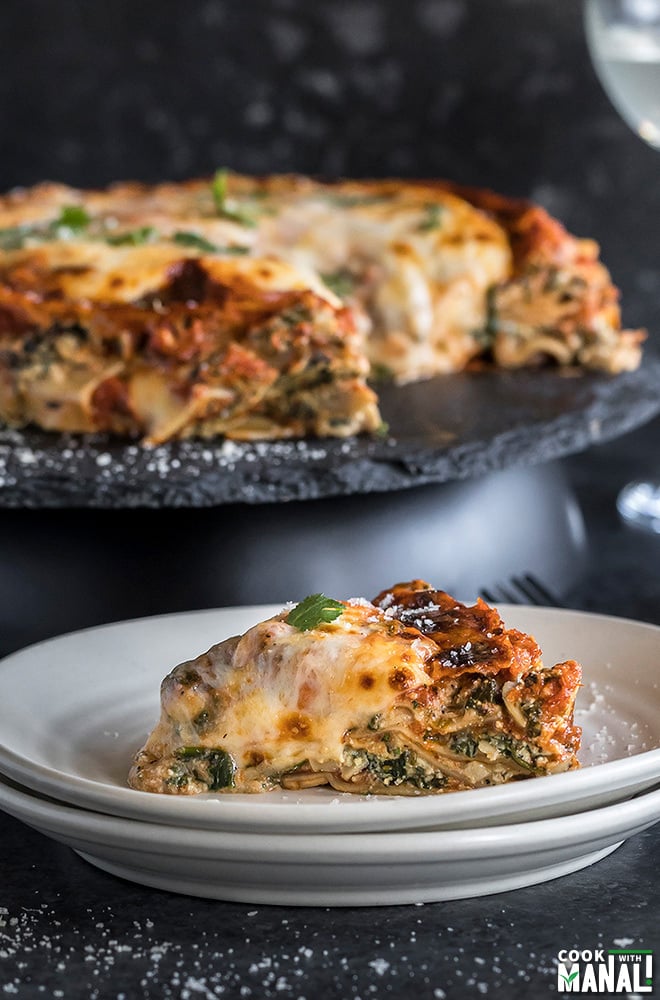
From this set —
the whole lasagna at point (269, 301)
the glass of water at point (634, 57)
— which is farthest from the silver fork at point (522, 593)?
the glass of water at point (634, 57)

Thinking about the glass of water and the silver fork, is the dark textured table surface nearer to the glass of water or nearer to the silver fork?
the silver fork

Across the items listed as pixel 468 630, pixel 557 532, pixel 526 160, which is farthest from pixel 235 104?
pixel 468 630

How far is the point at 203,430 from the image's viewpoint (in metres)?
2.83

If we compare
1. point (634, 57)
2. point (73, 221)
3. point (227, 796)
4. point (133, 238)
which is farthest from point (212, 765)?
point (634, 57)

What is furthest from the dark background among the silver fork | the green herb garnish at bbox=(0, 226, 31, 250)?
the silver fork

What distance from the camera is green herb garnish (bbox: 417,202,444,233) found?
135 inches

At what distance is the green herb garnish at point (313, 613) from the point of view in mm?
1647

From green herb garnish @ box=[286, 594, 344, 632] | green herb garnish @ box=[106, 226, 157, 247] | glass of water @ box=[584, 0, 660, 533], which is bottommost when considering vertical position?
green herb garnish @ box=[106, 226, 157, 247]

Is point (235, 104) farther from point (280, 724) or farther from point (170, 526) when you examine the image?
point (280, 724)

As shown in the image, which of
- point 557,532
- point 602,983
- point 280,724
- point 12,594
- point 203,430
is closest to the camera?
point 602,983

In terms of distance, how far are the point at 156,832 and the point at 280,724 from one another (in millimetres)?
196

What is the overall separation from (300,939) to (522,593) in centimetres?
140

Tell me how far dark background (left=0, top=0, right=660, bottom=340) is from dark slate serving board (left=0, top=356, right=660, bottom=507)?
185 centimetres

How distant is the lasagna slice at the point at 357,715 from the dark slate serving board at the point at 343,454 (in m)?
0.88
